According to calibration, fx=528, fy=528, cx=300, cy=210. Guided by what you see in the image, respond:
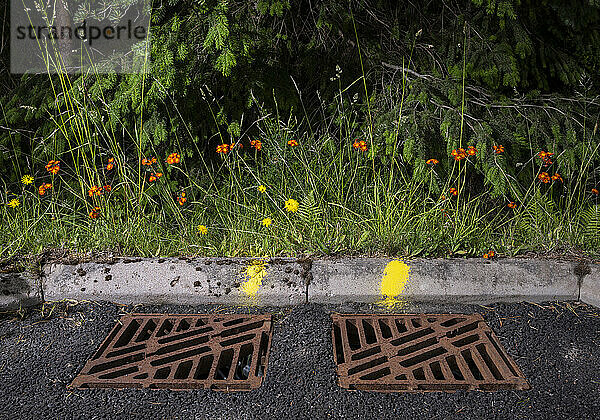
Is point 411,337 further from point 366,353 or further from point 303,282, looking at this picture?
point 303,282

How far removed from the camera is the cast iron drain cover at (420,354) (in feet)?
7.17

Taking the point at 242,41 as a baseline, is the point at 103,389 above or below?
below

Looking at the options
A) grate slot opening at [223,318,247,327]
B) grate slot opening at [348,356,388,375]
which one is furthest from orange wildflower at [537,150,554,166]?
grate slot opening at [223,318,247,327]

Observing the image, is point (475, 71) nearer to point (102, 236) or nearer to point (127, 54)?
point (127, 54)

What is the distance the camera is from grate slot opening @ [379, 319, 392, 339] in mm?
2639

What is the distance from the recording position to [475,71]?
3.74m

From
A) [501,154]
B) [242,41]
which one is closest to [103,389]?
[242,41]

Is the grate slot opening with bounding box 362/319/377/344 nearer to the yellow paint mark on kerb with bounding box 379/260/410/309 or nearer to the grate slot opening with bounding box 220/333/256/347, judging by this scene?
the yellow paint mark on kerb with bounding box 379/260/410/309

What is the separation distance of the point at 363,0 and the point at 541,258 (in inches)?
93.9

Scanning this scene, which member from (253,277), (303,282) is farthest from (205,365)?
(303,282)

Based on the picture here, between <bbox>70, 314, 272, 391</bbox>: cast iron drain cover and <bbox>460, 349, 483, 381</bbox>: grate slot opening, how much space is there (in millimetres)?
914

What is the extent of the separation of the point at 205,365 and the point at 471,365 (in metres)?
1.23

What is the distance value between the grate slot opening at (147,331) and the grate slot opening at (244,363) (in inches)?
19.8

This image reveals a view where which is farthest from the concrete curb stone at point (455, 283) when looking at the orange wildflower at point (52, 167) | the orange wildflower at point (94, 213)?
the orange wildflower at point (52, 167)
